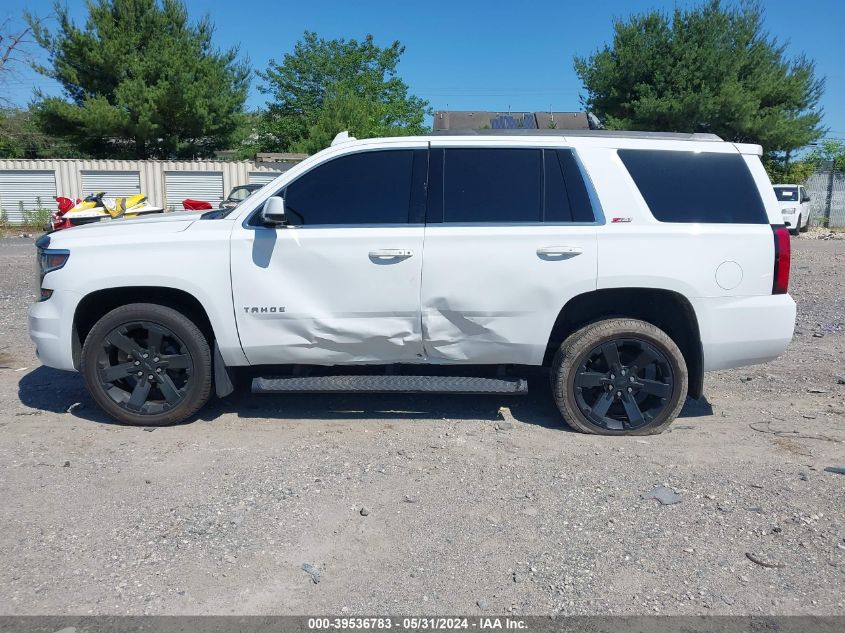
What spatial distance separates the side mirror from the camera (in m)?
4.62

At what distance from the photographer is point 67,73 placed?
2616 cm

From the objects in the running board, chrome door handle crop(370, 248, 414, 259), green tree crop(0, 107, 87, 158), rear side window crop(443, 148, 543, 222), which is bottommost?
the running board

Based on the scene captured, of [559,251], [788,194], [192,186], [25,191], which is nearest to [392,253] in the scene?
[559,251]

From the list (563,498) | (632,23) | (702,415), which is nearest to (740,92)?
(632,23)

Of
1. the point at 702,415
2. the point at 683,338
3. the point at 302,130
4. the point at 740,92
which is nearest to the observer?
the point at 683,338

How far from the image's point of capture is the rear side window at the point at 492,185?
4898mm

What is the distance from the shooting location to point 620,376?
5.00 metres

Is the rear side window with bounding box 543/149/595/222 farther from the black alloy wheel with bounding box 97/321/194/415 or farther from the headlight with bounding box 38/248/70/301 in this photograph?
the headlight with bounding box 38/248/70/301

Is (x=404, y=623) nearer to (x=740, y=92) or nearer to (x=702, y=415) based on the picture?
(x=702, y=415)

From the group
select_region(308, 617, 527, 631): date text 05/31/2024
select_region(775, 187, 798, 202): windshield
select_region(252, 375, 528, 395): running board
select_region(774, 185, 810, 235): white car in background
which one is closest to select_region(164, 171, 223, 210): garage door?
select_region(774, 185, 810, 235): white car in background

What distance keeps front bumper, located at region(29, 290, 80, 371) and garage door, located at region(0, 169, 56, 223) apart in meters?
23.5

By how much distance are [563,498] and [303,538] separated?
1469 mm

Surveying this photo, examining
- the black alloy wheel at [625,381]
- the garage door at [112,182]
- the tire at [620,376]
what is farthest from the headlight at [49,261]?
the garage door at [112,182]

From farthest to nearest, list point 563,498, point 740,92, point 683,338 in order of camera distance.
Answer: point 740,92, point 683,338, point 563,498
